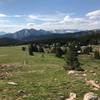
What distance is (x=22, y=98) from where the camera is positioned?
64.3ft

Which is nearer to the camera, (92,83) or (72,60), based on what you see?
(92,83)

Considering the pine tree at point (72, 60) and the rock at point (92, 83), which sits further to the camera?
the pine tree at point (72, 60)

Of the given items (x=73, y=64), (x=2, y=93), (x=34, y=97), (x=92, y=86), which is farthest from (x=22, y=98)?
(x=73, y=64)

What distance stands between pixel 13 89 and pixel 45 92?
9.38ft

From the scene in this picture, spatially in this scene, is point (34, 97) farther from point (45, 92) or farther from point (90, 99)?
point (90, 99)

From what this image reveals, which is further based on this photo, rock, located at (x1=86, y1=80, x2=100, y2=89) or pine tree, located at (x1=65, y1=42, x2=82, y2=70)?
pine tree, located at (x1=65, y1=42, x2=82, y2=70)

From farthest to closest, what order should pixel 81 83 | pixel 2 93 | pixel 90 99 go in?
pixel 81 83, pixel 2 93, pixel 90 99

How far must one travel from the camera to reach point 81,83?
82.3 ft

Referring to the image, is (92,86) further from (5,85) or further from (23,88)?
(5,85)

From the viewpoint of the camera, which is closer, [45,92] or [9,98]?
[9,98]

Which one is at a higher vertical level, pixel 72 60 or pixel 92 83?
pixel 72 60

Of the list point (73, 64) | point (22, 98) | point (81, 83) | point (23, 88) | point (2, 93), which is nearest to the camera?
point (22, 98)

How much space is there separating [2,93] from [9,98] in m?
1.74

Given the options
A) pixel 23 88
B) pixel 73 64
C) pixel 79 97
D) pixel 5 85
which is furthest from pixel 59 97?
pixel 73 64
